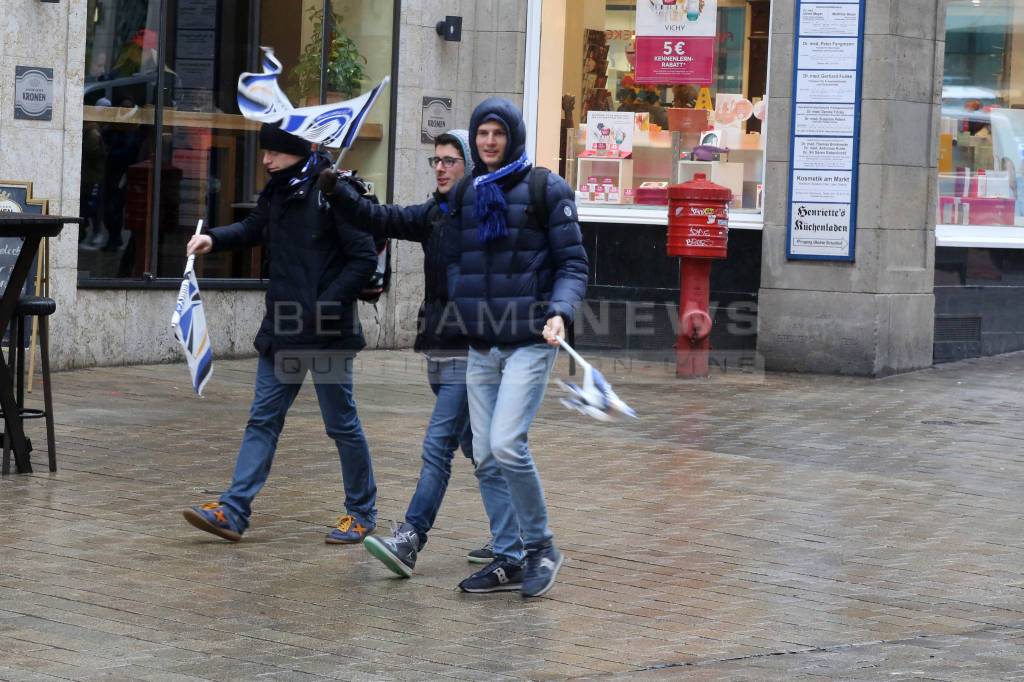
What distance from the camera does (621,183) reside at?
15789mm

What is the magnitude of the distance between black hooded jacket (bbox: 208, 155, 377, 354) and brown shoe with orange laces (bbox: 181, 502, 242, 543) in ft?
2.45

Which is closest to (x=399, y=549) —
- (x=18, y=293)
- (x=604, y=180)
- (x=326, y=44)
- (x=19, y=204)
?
(x=18, y=293)

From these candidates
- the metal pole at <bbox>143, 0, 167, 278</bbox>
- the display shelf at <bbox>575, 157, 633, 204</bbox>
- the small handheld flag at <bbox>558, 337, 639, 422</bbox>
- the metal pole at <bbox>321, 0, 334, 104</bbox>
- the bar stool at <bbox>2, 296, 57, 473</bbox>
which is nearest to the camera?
the small handheld flag at <bbox>558, 337, 639, 422</bbox>

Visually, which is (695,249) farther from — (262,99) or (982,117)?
(262,99)

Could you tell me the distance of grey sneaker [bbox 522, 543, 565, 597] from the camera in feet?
21.6

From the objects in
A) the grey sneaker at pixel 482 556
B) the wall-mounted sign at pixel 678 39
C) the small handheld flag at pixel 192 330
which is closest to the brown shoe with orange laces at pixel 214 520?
the small handheld flag at pixel 192 330

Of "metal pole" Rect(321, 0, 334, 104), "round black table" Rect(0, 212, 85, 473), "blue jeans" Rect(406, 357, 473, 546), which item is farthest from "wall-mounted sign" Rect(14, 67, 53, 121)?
"blue jeans" Rect(406, 357, 473, 546)

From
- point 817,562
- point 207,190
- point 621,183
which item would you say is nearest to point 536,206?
point 817,562

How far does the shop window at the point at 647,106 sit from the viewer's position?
50.1ft

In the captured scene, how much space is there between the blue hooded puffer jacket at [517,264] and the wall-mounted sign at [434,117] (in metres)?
8.91

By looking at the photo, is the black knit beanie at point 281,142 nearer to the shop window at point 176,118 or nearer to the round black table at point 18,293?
the round black table at point 18,293

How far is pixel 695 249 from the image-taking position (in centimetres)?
1373

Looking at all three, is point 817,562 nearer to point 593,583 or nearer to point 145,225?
point 593,583

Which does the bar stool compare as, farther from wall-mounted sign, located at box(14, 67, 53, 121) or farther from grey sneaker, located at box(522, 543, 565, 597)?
wall-mounted sign, located at box(14, 67, 53, 121)
